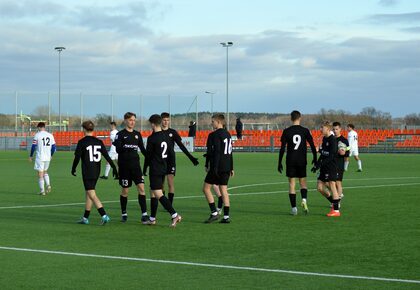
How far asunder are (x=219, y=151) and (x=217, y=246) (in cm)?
320

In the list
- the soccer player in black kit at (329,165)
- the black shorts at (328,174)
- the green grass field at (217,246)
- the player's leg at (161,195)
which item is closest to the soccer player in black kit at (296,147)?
the soccer player in black kit at (329,165)

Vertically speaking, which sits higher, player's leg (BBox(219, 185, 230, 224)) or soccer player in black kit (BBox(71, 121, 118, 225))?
soccer player in black kit (BBox(71, 121, 118, 225))

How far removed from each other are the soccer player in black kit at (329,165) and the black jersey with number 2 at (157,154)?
3.45m

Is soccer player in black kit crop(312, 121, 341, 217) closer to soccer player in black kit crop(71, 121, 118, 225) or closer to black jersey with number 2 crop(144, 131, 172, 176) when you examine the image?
black jersey with number 2 crop(144, 131, 172, 176)

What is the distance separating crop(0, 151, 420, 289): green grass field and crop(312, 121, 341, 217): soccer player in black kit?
0.48 m

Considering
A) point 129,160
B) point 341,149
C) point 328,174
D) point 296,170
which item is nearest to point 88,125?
point 129,160

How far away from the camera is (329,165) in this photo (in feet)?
56.0

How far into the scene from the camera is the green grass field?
961 cm

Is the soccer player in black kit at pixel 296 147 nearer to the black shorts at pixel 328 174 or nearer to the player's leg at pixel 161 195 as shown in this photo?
the black shorts at pixel 328 174

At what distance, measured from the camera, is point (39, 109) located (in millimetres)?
78062

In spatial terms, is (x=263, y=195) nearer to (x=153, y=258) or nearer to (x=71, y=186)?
(x=71, y=186)

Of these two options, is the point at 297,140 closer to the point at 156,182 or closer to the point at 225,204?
the point at 225,204

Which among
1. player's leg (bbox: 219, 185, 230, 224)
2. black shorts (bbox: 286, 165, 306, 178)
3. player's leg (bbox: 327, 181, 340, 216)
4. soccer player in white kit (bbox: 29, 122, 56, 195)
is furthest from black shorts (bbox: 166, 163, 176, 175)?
soccer player in white kit (bbox: 29, 122, 56, 195)

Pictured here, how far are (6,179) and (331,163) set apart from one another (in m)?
16.1
